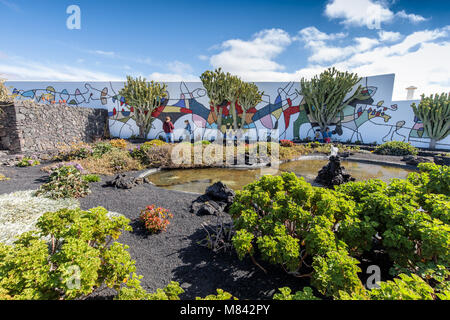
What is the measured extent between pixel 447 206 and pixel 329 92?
14.1 metres

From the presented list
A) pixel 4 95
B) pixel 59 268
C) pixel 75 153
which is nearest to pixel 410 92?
pixel 59 268

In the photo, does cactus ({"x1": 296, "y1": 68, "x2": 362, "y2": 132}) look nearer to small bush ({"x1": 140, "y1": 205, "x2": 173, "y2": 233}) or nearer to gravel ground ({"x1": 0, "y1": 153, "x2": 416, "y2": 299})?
gravel ground ({"x1": 0, "y1": 153, "x2": 416, "y2": 299})

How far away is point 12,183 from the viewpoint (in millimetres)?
5484

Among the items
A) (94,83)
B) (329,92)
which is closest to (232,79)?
(329,92)

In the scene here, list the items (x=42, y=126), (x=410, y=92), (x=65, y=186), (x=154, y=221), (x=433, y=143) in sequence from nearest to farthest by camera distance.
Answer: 1. (x=154, y=221)
2. (x=65, y=186)
3. (x=42, y=126)
4. (x=433, y=143)
5. (x=410, y=92)

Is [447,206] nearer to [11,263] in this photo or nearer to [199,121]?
[11,263]

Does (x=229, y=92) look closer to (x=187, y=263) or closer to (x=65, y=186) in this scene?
(x=65, y=186)

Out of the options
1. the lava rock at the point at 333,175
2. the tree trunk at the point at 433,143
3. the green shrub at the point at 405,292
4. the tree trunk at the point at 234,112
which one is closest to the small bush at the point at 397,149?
the tree trunk at the point at 433,143

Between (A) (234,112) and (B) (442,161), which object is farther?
(A) (234,112)

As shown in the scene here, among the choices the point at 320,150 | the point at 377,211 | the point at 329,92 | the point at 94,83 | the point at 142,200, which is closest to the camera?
the point at 377,211

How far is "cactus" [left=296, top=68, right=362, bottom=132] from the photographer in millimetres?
14086

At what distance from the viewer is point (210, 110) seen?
15.2m

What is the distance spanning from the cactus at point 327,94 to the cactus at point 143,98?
10.5m

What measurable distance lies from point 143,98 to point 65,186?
10254mm
